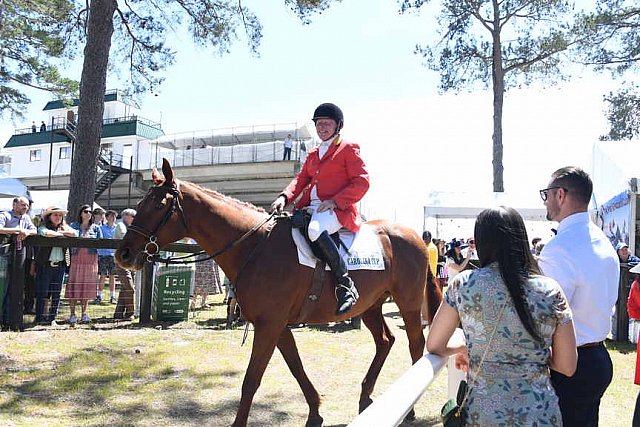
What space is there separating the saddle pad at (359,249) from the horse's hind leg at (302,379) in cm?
76

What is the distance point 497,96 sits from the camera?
885 inches

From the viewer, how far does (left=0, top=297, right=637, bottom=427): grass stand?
17.5ft

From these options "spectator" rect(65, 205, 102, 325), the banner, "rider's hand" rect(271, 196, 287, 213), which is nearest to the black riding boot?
"rider's hand" rect(271, 196, 287, 213)

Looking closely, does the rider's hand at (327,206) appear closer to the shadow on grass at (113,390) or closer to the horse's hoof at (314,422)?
the horse's hoof at (314,422)

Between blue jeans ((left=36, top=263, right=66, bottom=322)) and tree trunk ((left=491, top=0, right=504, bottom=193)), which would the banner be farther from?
blue jeans ((left=36, top=263, right=66, bottom=322))

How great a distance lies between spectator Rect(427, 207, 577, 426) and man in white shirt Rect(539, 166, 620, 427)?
0.59 metres

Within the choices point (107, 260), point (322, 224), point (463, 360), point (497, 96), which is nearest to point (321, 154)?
point (322, 224)

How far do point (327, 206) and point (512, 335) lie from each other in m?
3.10

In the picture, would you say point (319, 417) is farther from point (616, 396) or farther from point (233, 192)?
point (233, 192)

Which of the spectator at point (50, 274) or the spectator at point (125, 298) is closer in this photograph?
the spectator at point (50, 274)

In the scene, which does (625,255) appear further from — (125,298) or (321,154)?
(125,298)

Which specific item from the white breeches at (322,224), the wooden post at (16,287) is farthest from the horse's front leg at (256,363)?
the wooden post at (16,287)

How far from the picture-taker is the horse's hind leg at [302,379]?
5032 millimetres

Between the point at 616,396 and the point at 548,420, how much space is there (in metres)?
5.21
